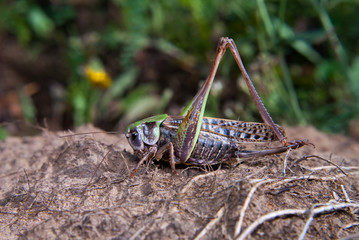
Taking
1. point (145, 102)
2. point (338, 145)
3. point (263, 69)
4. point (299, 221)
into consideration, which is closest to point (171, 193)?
point (299, 221)

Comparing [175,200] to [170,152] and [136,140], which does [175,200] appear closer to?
[170,152]

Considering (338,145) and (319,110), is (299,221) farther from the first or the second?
(319,110)

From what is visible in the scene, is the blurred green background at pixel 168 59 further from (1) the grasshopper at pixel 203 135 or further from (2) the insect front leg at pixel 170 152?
(2) the insect front leg at pixel 170 152

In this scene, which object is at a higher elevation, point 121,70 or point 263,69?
point 263,69

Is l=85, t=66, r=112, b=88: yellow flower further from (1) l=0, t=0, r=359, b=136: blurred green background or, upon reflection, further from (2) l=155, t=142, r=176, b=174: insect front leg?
(2) l=155, t=142, r=176, b=174: insect front leg

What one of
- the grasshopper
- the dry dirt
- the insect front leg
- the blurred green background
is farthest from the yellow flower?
the insect front leg

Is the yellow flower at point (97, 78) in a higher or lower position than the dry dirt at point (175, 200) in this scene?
higher

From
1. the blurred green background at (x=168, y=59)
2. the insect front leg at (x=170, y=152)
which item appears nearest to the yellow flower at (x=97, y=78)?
the blurred green background at (x=168, y=59)
